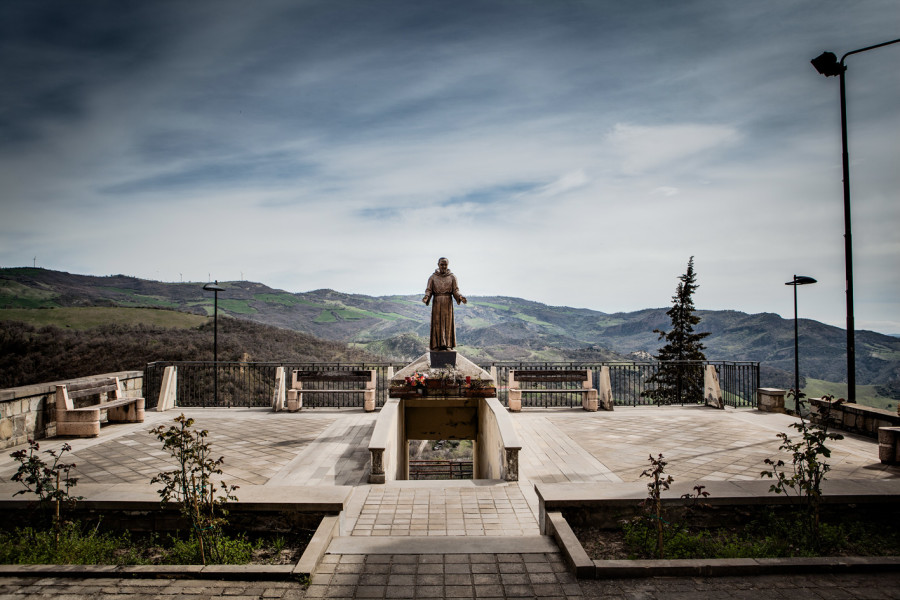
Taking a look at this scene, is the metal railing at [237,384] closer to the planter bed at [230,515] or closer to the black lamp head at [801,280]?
the planter bed at [230,515]

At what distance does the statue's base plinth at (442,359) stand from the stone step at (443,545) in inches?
250

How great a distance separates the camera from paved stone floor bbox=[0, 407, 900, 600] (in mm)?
3416

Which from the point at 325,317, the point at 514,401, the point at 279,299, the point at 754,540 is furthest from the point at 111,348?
the point at 279,299

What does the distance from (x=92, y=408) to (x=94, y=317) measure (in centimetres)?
2910

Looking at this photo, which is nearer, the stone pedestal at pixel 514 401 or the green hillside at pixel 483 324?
the stone pedestal at pixel 514 401

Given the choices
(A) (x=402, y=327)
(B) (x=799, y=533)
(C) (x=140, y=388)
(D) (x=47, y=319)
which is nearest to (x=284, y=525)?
(B) (x=799, y=533)

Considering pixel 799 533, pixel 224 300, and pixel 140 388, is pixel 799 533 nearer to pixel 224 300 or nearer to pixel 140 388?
pixel 140 388

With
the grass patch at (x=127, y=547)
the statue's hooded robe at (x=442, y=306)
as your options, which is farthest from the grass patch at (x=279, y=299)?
the grass patch at (x=127, y=547)

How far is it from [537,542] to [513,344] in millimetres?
70096

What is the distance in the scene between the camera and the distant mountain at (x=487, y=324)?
5178cm

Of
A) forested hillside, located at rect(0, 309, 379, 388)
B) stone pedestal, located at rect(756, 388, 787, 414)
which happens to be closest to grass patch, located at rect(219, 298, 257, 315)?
forested hillside, located at rect(0, 309, 379, 388)

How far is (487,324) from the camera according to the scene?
104 m

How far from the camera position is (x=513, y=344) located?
73.5 m

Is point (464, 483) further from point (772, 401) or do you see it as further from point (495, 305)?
point (495, 305)
